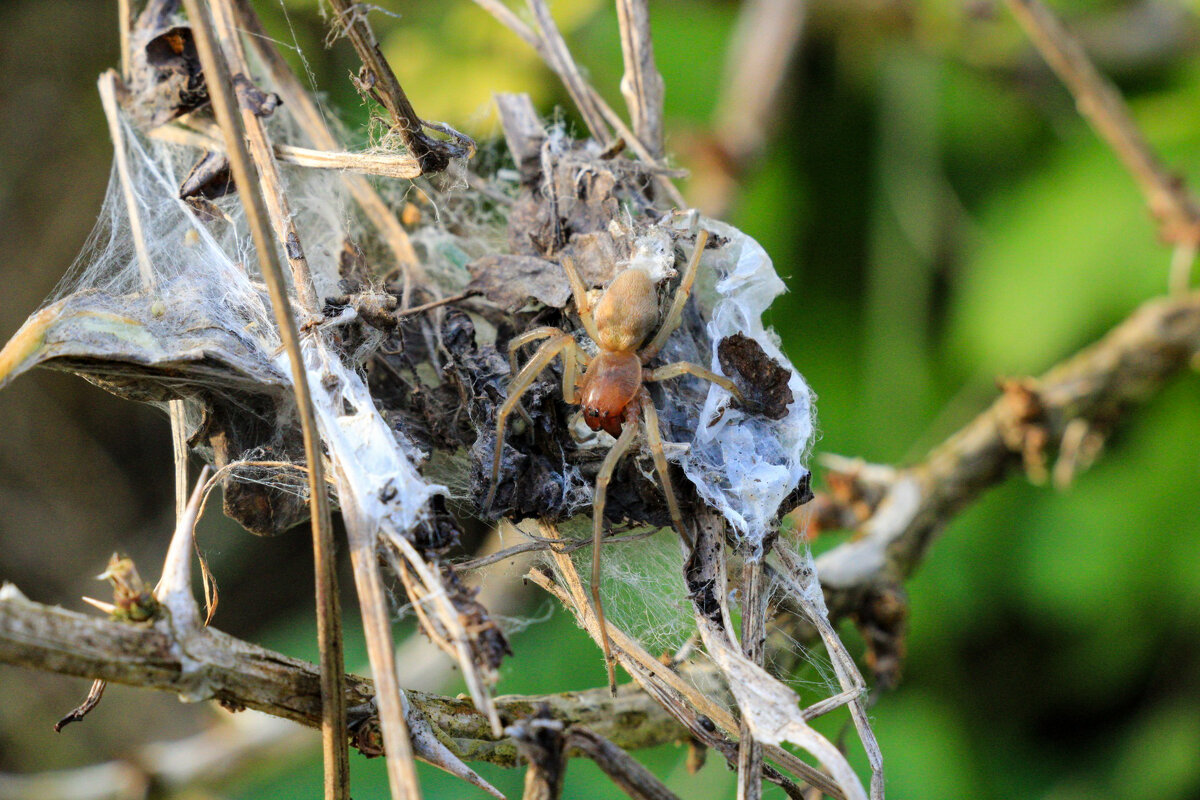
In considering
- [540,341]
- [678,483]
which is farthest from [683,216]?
[678,483]

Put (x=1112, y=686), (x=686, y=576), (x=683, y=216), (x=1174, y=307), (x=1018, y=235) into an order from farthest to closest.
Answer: (x=1018, y=235)
(x=1112, y=686)
(x=1174, y=307)
(x=683, y=216)
(x=686, y=576)

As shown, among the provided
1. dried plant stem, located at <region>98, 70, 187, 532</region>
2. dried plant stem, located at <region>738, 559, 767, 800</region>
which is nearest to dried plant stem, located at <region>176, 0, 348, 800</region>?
dried plant stem, located at <region>98, 70, 187, 532</region>

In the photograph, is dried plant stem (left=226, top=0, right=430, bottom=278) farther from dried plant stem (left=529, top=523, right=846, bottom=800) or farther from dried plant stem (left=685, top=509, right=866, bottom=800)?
dried plant stem (left=685, top=509, right=866, bottom=800)

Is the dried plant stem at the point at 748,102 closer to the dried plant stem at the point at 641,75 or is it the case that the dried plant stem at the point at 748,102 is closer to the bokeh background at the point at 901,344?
the bokeh background at the point at 901,344

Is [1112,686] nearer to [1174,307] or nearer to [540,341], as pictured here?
[1174,307]

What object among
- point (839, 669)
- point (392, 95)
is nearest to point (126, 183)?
point (392, 95)

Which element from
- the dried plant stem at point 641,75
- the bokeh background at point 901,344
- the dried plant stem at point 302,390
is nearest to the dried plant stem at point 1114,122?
the bokeh background at point 901,344

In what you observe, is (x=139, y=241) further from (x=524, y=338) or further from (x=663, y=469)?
(x=663, y=469)
